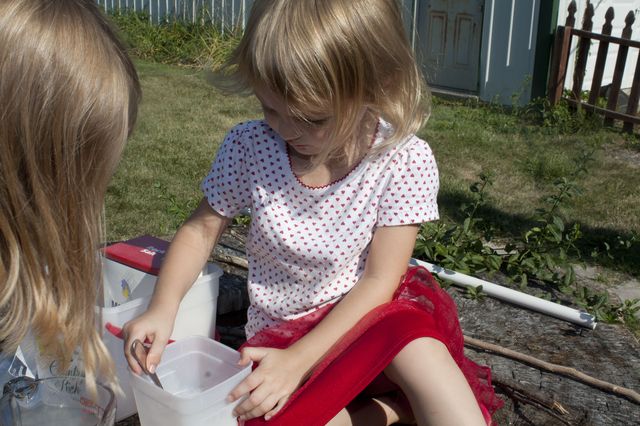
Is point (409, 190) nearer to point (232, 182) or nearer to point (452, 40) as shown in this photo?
point (232, 182)

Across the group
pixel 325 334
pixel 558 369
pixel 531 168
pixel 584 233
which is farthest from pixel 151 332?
pixel 531 168

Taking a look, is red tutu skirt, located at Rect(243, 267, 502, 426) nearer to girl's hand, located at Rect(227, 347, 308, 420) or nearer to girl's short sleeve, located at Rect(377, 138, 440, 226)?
girl's hand, located at Rect(227, 347, 308, 420)

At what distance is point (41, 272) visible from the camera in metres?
1.44

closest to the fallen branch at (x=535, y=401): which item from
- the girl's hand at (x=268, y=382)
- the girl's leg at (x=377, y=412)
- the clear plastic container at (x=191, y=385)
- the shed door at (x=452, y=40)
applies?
the girl's leg at (x=377, y=412)

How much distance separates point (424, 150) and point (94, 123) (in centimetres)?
84

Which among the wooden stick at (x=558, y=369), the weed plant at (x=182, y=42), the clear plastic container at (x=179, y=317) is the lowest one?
the weed plant at (x=182, y=42)

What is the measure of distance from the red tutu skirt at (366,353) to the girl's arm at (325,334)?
2 cm

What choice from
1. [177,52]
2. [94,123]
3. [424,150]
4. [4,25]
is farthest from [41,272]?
[177,52]

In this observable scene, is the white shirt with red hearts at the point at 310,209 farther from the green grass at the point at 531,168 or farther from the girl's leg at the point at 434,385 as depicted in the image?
the green grass at the point at 531,168

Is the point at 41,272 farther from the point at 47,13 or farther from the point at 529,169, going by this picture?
the point at 529,169

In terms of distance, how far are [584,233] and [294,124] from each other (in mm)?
2382

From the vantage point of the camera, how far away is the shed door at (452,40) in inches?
272

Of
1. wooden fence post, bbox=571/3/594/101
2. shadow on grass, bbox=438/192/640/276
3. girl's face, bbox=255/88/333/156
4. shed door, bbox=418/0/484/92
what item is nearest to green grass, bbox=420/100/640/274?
shadow on grass, bbox=438/192/640/276

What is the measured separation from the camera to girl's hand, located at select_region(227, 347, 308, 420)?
63.9 inches
